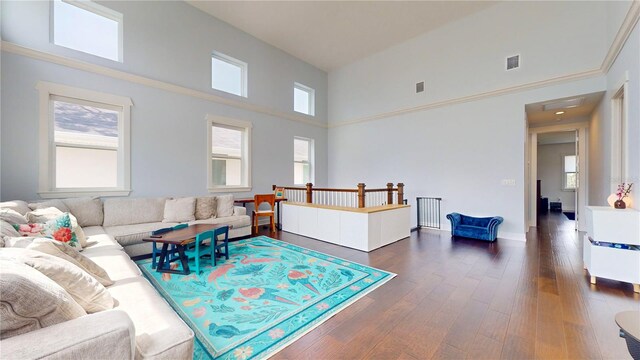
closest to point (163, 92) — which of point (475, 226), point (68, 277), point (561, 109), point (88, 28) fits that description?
point (88, 28)

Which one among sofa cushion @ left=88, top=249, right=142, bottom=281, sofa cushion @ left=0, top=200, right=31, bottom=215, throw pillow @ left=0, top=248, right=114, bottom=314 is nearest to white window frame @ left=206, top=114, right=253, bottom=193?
sofa cushion @ left=0, top=200, right=31, bottom=215

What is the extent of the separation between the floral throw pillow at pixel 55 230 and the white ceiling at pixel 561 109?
24.1 feet

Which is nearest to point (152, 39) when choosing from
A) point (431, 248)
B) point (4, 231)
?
point (4, 231)

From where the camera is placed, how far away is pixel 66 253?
165 cm

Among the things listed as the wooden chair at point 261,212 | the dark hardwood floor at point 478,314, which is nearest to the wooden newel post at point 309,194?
the wooden chair at point 261,212

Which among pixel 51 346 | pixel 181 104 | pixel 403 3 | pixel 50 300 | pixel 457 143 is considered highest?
pixel 403 3

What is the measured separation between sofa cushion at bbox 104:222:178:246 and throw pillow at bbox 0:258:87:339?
2957 millimetres

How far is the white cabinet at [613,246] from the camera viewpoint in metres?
2.61

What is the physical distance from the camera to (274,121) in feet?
21.9

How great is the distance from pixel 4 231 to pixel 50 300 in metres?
1.99

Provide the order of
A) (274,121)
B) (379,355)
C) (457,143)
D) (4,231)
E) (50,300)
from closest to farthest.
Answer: (50,300), (379,355), (4,231), (457,143), (274,121)

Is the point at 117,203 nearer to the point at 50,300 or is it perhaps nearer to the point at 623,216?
the point at 50,300

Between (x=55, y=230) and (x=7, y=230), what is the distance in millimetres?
437

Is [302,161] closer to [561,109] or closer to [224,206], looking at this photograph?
[224,206]
